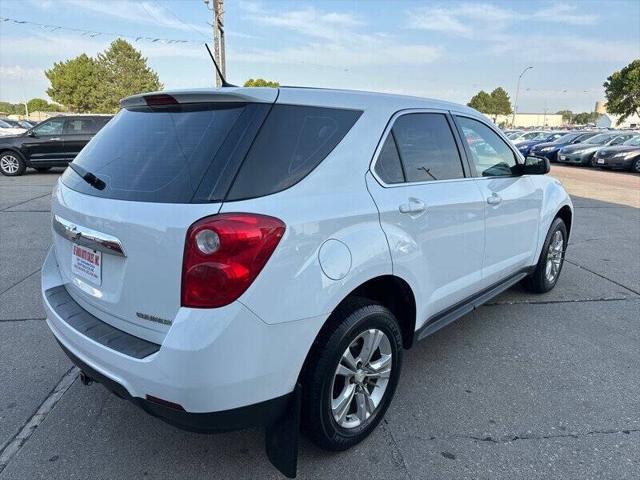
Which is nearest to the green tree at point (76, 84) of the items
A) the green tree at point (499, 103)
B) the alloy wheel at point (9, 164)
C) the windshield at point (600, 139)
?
the alloy wheel at point (9, 164)

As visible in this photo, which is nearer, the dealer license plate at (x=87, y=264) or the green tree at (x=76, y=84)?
the dealer license plate at (x=87, y=264)

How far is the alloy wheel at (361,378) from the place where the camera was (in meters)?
2.35

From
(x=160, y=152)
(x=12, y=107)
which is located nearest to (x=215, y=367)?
(x=160, y=152)

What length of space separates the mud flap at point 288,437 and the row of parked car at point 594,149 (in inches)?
605

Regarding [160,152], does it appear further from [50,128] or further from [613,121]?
[613,121]

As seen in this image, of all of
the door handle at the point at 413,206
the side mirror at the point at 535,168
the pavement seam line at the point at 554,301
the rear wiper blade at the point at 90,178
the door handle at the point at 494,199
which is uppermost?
the rear wiper blade at the point at 90,178

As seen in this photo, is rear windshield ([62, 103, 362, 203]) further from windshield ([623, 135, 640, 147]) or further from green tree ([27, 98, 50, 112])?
green tree ([27, 98, 50, 112])

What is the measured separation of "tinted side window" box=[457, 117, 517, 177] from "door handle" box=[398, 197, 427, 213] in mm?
935

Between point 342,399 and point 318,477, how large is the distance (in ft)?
1.24

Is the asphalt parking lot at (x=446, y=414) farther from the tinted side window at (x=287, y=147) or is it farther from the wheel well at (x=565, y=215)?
the tinted side window at (x=287, y=147)

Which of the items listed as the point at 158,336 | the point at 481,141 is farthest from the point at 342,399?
the point at 481,141

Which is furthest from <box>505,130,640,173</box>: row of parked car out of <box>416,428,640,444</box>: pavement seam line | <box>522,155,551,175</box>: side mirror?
<box>416,428,640,444</box>: pavement seam line

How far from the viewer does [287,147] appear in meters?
2.07

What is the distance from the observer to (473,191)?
10.4 ft
